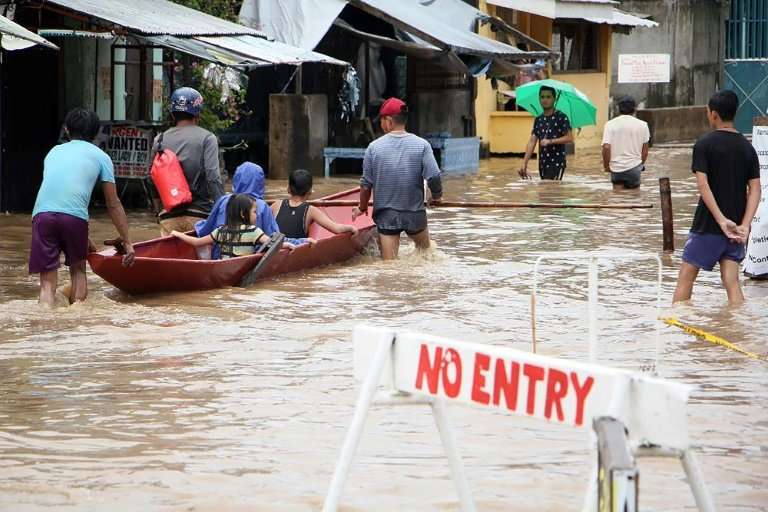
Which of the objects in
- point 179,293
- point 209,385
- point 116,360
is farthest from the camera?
point 179,293

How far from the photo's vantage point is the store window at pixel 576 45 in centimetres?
3081

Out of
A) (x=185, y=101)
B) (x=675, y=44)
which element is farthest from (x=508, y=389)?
(x=675, y=44)

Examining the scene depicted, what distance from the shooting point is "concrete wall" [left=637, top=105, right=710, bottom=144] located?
3269 cm

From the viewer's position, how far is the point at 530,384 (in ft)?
14.1

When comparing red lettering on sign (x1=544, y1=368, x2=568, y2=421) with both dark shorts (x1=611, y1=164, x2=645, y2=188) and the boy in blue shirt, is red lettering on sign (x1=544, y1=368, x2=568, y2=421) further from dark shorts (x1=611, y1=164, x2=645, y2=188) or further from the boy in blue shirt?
dark shorts (x1=611, y1=164, x2=645, y2=188)

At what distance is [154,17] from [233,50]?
0.95 m

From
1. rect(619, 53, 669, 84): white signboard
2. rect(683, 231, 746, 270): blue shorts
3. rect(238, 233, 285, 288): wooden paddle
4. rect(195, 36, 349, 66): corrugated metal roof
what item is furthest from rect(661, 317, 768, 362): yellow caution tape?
rect(619, 53, 669, 84): white signboard

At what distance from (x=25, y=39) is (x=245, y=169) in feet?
7.13

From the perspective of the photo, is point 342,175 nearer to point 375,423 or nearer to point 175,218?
point 175,218

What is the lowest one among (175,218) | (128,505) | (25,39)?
(128,505)

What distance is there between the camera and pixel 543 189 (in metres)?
21.5

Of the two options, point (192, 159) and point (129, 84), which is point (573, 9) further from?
point (192, 159)

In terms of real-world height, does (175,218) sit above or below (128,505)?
above

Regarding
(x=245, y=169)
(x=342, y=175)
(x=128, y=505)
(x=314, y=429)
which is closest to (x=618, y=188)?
(x=342, y=175)
